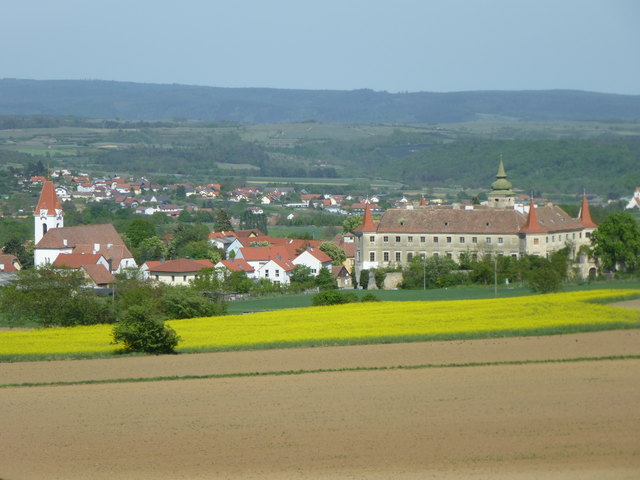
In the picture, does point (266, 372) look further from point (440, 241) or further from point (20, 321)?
point (440, 241)

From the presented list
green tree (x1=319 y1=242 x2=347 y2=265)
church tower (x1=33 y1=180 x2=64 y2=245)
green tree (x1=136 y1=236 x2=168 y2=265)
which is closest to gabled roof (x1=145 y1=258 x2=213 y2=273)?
green tree (x1=136 y1=236 x2=168 y2=265)

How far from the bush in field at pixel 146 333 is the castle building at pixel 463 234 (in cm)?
3973

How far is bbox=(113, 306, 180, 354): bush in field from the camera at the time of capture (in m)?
38.7

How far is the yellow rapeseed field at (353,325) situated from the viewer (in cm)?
4016

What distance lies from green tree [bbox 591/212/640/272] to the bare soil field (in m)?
38.1

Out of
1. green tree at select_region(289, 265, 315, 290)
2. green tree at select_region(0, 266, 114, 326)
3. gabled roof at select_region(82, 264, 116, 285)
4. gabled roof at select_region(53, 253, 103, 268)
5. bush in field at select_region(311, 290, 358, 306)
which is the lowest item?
green tree at select_region(289, 265, 315, 290)

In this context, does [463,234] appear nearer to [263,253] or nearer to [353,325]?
[263,253]

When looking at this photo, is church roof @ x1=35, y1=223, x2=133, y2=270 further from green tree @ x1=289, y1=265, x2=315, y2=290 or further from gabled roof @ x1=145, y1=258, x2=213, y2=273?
green tree @ x1=289, y1=265, x2=315, y2=290

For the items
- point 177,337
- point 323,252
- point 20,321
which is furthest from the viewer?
point 323,252

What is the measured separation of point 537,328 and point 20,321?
21707 mm

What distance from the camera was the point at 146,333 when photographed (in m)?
38.7

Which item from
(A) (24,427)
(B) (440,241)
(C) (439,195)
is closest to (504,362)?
(A) (24,427)

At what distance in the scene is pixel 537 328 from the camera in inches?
1597

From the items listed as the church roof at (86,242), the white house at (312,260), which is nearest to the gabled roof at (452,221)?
the white house at (312,260)
